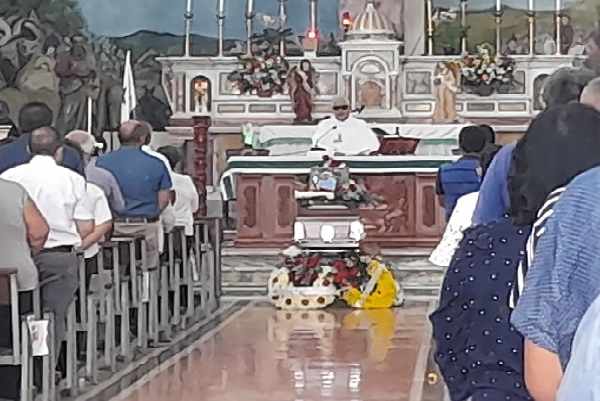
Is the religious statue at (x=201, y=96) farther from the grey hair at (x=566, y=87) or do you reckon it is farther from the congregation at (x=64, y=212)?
the grey hair at (x=566, y=87)

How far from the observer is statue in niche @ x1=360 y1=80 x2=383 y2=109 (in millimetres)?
15547

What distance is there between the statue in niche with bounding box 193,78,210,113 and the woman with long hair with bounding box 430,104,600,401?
42.1 feet

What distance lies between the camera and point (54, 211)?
22.3 ft

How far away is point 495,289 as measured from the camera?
2.98m

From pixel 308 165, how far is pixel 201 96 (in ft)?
10.6

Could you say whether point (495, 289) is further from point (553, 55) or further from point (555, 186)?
point (553, 55)

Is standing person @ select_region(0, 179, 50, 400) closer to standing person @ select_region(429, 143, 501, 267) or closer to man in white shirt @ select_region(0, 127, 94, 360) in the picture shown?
man in white shirt @ select_region(0, 127, 94, 360)

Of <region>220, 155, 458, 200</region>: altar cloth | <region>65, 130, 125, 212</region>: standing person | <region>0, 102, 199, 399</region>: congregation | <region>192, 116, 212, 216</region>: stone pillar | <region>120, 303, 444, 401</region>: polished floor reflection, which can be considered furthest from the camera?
<region>192, 116, 212, 216</region>: stone pillar

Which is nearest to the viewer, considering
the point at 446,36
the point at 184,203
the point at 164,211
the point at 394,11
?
the point at 164,211

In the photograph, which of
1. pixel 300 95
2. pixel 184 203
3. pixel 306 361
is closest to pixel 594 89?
pixel 306 361

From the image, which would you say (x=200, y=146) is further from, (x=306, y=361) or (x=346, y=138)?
(x=306, y=361)

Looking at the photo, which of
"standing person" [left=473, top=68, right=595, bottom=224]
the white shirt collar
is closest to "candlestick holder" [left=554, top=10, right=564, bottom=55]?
the white shirt collar

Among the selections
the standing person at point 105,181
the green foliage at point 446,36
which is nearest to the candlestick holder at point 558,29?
the green foliage at point 446,36

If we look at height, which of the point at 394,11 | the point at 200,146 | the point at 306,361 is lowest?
the point at 306,361
